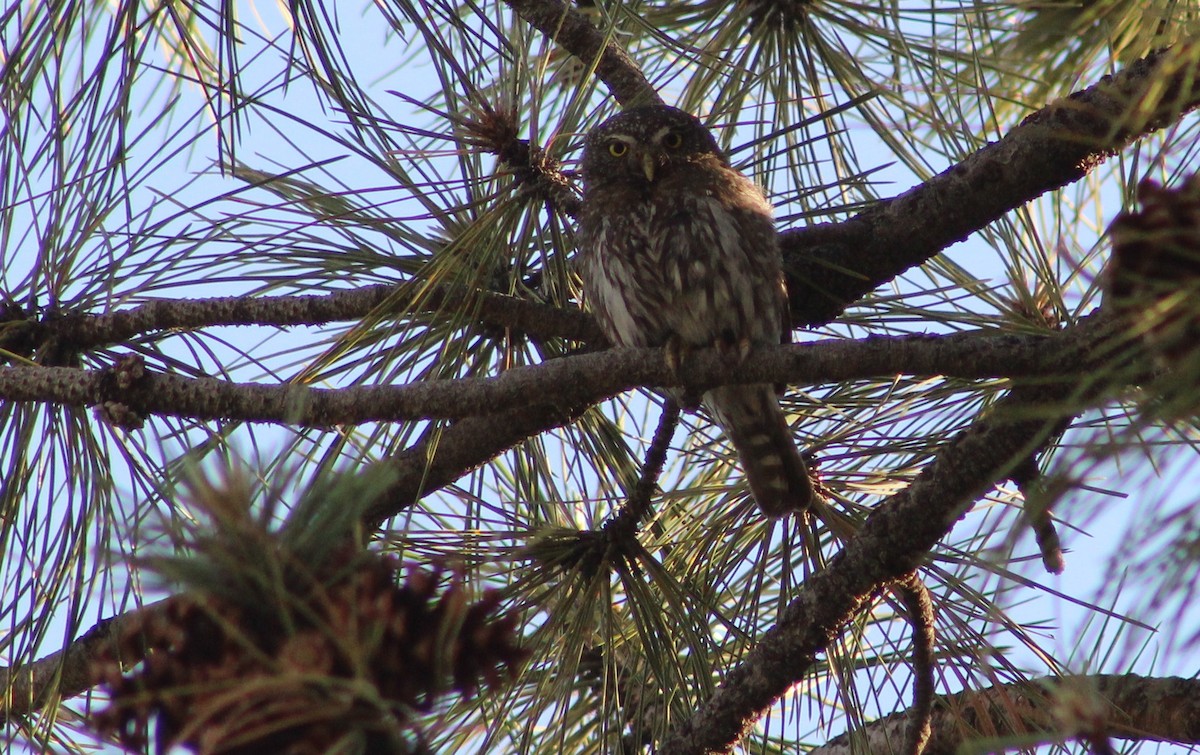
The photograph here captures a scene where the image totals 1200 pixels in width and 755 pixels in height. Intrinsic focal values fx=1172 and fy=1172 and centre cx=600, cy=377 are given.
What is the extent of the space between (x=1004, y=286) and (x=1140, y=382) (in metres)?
1.43

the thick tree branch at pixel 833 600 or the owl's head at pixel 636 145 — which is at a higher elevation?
the owl's head at pixel 636 145

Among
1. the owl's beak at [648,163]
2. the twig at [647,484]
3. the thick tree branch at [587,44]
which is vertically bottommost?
the twig at [647,484]

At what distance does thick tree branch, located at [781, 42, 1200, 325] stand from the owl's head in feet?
1.76

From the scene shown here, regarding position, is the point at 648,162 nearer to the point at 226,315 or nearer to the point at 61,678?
the point at 226,315

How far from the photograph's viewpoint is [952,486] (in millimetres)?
2441

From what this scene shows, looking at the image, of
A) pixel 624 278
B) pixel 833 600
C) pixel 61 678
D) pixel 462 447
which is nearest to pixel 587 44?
pixel 624 278

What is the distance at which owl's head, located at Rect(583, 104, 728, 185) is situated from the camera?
360 centimetres

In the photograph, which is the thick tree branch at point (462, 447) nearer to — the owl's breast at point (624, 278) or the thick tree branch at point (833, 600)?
the owl's breast at point (624, 278)

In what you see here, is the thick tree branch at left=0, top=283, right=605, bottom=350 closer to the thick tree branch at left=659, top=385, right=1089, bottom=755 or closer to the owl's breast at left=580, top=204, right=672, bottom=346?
the owl's breast at left=580, top=204, right=672, bottom=346

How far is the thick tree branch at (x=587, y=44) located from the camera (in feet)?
10.2

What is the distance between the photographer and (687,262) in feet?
11.3

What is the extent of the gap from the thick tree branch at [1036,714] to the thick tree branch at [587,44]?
5.97 feet

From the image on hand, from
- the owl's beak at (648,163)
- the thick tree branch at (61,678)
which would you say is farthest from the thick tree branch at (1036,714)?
the thick tree branch at (61,678)

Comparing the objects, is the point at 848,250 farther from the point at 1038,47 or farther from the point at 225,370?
the point at 225,370
